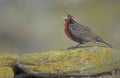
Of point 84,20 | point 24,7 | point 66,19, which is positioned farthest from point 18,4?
point 66,19

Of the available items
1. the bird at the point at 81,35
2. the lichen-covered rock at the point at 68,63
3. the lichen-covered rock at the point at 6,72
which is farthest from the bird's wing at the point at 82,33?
the lichen-covered rock at the point at 6,72

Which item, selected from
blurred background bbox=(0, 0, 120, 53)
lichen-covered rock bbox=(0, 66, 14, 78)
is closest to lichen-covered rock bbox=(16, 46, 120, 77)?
lichen-covered rock bbox=(0, 66, 14, 78)

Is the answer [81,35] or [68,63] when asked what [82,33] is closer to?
[81,35]

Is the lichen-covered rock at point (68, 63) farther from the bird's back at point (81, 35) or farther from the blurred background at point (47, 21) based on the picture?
the blurred background at point (47, 21)

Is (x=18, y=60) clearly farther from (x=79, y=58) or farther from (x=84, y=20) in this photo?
(x=84, y=20)

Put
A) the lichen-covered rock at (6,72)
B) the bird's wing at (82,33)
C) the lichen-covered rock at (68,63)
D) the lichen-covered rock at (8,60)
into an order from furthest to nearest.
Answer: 1. the bird's wing at (82,33)
2. the lichen-covered rock at (8,60)
3. the lichen-covered rock at (6,72)
4. the lichen-covered rock at (68,63)

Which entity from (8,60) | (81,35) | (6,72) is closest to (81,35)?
(81,35)

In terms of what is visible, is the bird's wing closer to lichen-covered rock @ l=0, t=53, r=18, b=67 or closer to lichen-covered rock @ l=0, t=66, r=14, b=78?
lichen-covered rock @ l=0, t=53, r=18, b=67
